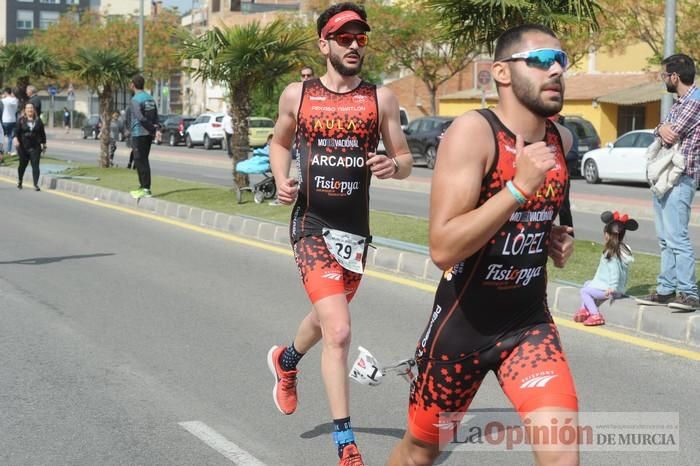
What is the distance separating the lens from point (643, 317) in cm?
820

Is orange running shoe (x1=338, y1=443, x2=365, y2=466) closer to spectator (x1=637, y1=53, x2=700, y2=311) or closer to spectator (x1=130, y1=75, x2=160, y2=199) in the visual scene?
spectator (x1=637, y1=53, x2=700, y2=311)

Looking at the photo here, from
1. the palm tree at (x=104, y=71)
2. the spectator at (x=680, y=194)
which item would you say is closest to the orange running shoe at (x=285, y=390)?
the spectator at (x=680, y=194)

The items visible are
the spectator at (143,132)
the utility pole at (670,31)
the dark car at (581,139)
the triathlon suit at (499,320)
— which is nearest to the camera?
the triathlon suit at (499,320)

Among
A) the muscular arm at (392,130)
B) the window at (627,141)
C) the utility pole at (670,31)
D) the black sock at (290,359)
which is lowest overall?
the black sock at (290,359)

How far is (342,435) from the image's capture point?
4.93m

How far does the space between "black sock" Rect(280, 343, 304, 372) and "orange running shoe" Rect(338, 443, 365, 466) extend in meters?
1.07

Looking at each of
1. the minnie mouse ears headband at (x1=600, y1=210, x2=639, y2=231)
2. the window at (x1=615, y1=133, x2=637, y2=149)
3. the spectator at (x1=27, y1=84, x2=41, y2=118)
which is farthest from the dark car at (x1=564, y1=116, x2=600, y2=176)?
the minnie mouse ears headband at (x1=600, y1=210, x2=639, y2=231)

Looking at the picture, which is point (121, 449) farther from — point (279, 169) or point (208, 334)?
point (208, 334)

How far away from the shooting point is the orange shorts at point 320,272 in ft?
17.7

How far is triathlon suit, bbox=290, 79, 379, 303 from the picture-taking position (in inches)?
219

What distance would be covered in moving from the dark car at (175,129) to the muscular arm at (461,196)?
5021 centimetres

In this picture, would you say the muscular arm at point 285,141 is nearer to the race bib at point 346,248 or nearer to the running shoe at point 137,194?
the race bib at point 346,248

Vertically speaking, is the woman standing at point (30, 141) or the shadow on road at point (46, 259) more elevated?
the woman standing at point (30, 141)

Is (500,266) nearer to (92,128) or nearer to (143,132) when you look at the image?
(143,132)
